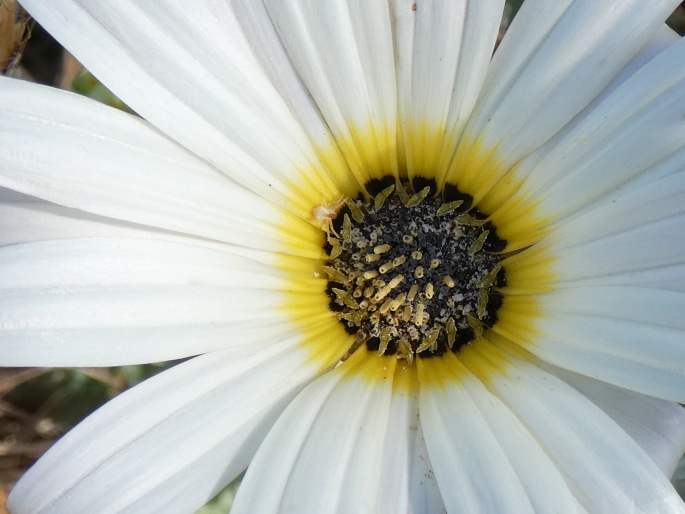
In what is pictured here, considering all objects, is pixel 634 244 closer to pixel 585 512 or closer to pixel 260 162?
pixel 585 512

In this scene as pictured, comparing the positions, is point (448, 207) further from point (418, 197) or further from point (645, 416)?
point (645, 416)

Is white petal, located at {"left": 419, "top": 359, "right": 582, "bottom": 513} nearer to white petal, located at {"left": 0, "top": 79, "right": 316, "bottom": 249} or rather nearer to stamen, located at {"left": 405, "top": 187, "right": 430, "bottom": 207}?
stamen, located at {"left": 405, "top": 187, "right": 430, "bottom": 207}

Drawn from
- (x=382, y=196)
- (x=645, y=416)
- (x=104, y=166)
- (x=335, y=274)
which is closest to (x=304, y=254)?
(x=335, y=274)

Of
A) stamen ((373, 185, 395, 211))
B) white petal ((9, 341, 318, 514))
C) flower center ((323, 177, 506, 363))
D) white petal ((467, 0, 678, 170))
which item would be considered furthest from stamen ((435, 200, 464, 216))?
white petal ((9, 341, 318, 514))

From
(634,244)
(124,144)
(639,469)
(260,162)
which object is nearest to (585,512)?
(639,469)

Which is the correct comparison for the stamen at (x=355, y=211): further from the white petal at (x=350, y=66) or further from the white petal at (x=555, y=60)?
the white petal at (x=555, y=60)

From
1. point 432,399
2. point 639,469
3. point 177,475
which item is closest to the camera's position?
point 639,469
